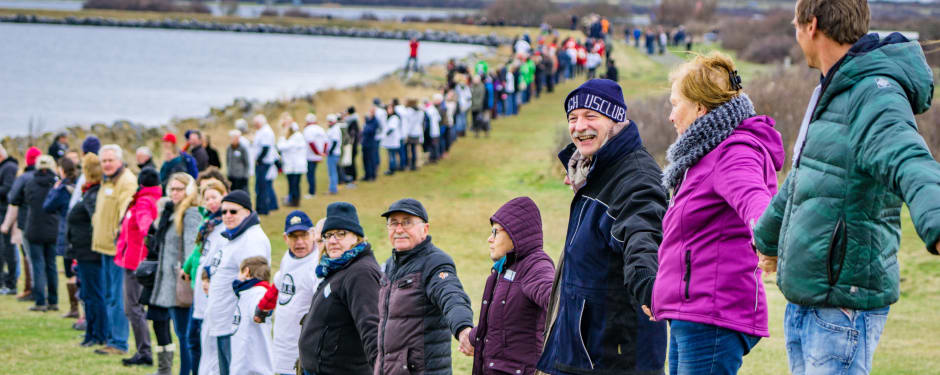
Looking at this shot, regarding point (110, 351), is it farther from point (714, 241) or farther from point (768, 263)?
point (768, 263)

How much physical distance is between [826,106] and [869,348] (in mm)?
740

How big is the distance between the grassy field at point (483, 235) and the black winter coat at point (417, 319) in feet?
5.32

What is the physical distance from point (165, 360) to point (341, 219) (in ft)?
12.5

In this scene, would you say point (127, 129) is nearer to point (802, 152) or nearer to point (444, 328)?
point (444, 328)

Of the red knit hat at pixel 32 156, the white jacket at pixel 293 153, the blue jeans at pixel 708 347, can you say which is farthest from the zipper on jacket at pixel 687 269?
the white jacket at pixel 293 153

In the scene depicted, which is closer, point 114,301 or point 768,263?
point 768,263

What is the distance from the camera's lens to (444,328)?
602 centimetres

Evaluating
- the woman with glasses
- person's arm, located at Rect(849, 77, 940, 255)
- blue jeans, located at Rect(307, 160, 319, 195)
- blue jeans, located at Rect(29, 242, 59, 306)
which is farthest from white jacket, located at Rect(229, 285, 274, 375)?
blue jeans, located at Rect(307, 160, 319, 195)

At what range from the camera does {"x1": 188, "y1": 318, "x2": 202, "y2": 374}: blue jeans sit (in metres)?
8.99

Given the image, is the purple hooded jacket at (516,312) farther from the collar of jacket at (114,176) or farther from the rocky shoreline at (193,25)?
the rocky shoreline at (193,25)

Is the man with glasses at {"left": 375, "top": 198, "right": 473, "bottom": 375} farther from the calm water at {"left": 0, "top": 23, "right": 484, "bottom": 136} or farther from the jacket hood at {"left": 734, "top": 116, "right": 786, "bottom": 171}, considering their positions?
the calm water at {"left": 0, "top": 23, "right": 484, "bottom": 136}

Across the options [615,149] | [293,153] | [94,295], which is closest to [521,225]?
[615,149]

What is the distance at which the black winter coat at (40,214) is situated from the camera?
12.6 meters

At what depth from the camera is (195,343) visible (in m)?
9.04
